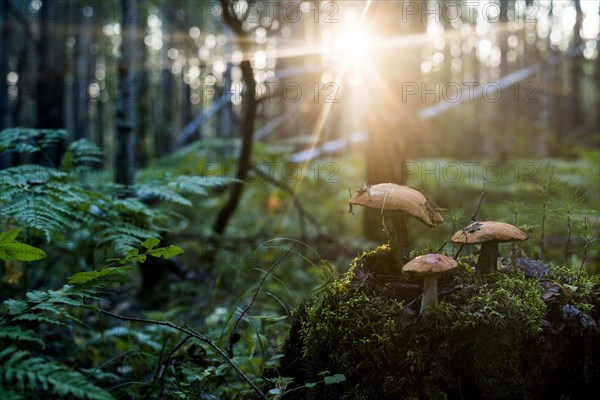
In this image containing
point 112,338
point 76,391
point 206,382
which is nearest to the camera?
point 76,391

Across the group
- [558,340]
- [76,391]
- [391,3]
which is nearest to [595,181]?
[391,3]

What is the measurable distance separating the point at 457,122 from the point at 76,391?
19877 mm

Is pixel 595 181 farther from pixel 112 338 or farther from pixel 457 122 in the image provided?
pixel 457 122

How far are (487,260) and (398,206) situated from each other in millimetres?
669

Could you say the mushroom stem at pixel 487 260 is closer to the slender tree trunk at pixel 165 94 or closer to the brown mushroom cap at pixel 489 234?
the brown mushroom cap at pixel 489 234

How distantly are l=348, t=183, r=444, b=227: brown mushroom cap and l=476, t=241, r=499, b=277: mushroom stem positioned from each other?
0.32 m

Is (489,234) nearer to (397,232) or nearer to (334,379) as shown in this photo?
(397,232)

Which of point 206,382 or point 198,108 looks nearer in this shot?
point 206,382

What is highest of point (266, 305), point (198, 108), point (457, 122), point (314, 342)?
point (198, 108)

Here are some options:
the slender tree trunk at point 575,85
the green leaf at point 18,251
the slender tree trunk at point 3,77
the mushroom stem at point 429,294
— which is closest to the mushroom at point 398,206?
the mushroom stem at point 429,294

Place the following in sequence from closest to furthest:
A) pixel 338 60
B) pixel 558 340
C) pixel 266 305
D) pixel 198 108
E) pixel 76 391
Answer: pixel 76 391 → pixel 558 340 → pixel 266 305 → pixel 338 60 → pixel 198 108

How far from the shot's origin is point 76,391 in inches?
59.7

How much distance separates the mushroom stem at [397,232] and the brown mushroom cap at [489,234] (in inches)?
14.1

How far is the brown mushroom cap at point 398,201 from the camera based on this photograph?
2203 millimetres
